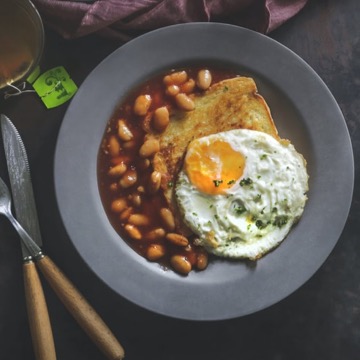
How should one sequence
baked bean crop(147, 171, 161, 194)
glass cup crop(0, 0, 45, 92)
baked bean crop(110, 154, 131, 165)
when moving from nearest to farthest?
glass cup crop(0, 0, 45, 92), baked bean crop(147, 171, 161, 194), baked bean crop(110, 154, 131, 165)

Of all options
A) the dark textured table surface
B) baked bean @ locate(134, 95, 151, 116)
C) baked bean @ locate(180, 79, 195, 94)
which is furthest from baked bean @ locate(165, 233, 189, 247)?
baked bean @ locate(180, 79, 195, 94)

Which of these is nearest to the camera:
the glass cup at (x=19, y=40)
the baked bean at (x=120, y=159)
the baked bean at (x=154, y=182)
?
the glass cup at (x=19, y=40)

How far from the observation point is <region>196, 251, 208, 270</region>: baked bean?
3036mm

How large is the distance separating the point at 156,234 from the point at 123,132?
22.3 inches

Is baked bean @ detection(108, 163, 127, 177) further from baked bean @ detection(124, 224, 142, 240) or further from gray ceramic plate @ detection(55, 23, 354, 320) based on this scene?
baked bean @ detection(124, 224, 142, 240)

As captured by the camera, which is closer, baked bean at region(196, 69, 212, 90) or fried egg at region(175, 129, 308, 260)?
fried egg at region(175, 129, 308, 260)

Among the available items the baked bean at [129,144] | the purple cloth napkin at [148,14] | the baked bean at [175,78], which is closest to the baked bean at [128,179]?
the baked bean at [129,144]

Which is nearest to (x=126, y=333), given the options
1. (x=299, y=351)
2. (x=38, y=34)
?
(x=299, y=351)

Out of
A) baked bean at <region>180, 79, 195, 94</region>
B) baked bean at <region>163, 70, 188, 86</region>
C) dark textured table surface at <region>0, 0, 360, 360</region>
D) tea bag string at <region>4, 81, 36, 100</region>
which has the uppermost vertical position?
tea bag string at <region>4, 81, 36, 100</region>

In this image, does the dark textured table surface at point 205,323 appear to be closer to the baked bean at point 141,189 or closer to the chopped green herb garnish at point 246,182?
the baked bean at point 141,189

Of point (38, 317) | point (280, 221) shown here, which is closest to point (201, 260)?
point (280, 221)

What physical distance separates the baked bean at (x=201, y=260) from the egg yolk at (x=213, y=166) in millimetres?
332

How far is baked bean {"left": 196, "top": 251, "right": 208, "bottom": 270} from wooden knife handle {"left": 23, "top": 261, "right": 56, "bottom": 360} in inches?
32.8

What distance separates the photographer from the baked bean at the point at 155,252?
3.03 meters
